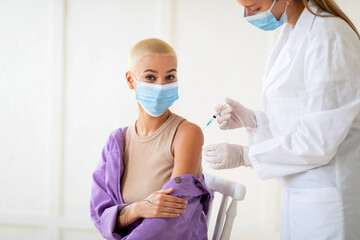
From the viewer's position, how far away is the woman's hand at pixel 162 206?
1400 millimetres

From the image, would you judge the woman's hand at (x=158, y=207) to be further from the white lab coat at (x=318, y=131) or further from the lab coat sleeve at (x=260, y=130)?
the lab coat sleeve at (x=260, y=130)

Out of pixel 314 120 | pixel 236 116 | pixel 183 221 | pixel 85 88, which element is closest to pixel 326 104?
pixel 314 120

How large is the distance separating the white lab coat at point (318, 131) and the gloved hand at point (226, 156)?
0.36 feet

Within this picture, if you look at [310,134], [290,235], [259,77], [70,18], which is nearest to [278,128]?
[310,134]

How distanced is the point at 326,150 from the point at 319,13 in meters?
0.45

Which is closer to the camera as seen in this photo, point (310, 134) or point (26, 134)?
point (310, 134)

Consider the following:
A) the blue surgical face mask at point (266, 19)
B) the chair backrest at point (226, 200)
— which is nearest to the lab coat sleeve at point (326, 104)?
the blue surgical face mask at point (266, 19)

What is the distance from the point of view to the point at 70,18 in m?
2.95

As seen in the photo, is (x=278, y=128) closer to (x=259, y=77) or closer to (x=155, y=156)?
(x=155, y=156)

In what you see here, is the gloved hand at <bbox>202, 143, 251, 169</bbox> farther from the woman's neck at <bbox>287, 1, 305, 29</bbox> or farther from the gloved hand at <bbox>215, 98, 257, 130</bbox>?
the woman's neck at <bbox>287, 1, 305, 29</bbox>

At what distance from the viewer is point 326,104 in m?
1.19

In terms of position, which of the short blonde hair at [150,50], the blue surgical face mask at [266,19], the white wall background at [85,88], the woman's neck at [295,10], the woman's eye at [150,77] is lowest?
the white wall background at [85,88]

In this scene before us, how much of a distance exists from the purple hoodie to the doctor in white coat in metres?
0.27

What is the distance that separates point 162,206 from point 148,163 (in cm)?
23
